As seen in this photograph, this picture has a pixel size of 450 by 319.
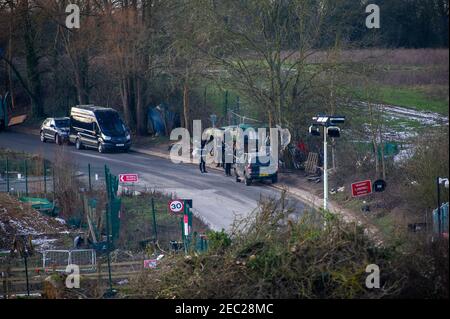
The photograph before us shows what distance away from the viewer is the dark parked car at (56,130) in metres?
37.4

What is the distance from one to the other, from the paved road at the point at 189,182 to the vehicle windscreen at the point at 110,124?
109 centimetres

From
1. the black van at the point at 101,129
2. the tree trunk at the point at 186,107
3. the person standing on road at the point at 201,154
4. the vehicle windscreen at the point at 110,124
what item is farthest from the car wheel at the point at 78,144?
the person standing on road at the point at 201,154

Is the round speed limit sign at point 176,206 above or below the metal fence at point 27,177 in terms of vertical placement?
above

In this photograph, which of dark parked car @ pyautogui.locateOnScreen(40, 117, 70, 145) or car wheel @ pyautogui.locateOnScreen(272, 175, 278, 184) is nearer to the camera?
car wheel @ pyautogui.locateOnScreen(272, 175, 278, 184)

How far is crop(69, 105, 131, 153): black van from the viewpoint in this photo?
3497 centimetres

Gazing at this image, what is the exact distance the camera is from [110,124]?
35094 millimetres

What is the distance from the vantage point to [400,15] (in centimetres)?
1638

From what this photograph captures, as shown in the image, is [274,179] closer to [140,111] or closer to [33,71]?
[140,111]

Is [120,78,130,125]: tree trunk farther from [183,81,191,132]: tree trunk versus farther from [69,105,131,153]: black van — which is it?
[183,81,191,132]: tree trunk

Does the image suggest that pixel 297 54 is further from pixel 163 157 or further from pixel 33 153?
pixel 33 153

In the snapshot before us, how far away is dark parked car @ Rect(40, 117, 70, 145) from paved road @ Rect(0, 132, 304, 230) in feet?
1.64

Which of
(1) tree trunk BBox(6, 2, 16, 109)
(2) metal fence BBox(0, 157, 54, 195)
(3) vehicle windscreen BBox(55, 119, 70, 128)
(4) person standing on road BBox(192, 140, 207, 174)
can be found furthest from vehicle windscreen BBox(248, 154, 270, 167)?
(1) tree trunk BBox(6, 2, 16, 109)

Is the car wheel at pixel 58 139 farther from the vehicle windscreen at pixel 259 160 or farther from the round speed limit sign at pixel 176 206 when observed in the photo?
the round speed limit sign at pixel 176 206

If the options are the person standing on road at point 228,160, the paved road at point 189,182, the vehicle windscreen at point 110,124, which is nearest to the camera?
the paved road at point 189,182
